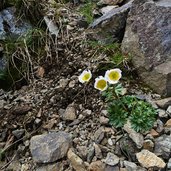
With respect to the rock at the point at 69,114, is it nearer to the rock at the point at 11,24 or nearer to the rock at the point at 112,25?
the rock at the point at 112,25

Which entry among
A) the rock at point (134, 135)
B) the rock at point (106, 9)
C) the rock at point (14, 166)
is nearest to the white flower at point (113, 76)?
the rock at point (134, 135)

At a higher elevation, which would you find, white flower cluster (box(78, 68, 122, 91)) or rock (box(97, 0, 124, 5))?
white flower cluster (box(78, 68, 122, 91))

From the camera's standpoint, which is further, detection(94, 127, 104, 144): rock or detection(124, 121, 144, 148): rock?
detection(94, 127, 104, 144): rock

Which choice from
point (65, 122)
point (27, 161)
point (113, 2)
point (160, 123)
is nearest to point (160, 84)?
point (160, 123)

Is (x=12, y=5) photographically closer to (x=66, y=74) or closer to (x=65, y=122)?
(x=66, y=74)

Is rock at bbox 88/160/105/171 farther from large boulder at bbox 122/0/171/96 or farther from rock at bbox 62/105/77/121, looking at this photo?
large boulder at bbox 122/0/171/96

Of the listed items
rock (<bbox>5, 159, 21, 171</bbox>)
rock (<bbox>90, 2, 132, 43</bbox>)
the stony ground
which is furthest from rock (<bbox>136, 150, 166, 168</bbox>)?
rock (<bbox>90, 2, 132, 43</bbox>)

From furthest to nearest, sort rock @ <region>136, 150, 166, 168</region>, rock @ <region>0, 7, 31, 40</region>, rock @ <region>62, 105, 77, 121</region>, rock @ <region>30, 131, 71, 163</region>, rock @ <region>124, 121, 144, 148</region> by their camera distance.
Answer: rock @ <region>0, 7, 31, 40</region> → rock @ <region>62, 105, 77, 121</region> → rock @ <region>30, 131, 71, 163</region> → rock @ <region>124, 121, 144, 148</region> → rock @ <region>136, 150, 166, 168</region>
